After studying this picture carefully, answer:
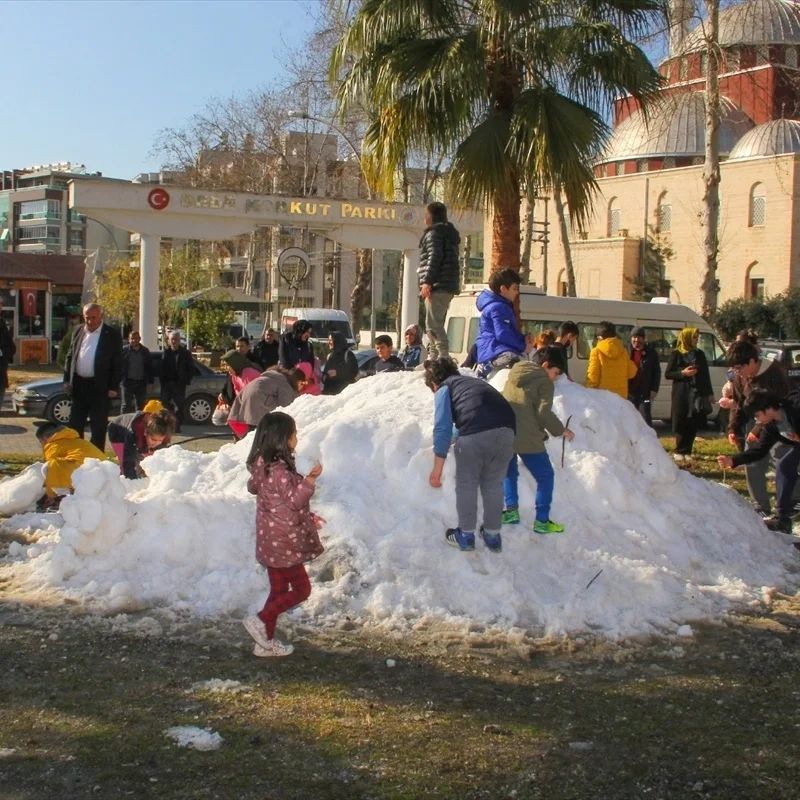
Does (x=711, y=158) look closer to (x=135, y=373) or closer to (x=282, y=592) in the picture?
(x=135, y=373)

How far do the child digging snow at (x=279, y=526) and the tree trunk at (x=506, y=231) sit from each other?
7464 mm

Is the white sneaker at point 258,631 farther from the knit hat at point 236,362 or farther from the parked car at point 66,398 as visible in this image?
the parked car at point 66,398

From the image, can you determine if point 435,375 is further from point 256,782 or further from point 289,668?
point 256,782

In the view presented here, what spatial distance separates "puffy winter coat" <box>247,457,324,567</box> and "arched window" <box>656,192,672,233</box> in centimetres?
6545


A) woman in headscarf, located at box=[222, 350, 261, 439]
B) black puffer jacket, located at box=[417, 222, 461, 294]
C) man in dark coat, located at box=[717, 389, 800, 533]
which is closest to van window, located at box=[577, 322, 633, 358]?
woman in headscarf, located at box=[222, 350, 261, 439]

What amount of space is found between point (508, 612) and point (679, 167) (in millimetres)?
66190

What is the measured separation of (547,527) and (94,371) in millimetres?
6036

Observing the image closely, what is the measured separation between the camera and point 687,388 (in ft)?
47.5

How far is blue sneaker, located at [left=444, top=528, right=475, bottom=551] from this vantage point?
7520mm

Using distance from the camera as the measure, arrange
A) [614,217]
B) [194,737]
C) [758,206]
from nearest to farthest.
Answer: [194,737], [758,206], [614,217]

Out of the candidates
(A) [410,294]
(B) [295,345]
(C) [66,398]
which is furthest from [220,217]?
(B) [295,345]

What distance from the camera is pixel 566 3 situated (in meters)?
13.0

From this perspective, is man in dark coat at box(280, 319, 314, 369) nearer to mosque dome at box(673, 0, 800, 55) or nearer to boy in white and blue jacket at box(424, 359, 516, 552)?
boy in white and blue jacket at box(424, 359, 516, 552)

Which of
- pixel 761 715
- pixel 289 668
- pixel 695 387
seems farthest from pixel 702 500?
pixel 695 387
